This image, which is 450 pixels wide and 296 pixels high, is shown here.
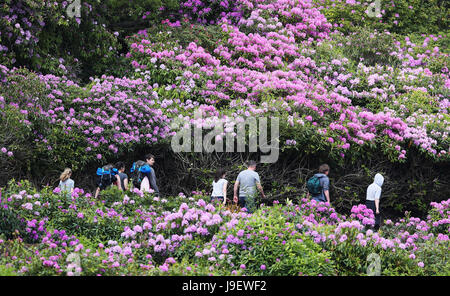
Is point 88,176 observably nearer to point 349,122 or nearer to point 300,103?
point 300,103

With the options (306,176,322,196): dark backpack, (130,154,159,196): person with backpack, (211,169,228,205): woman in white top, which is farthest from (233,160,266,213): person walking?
(130,154,159,196): person with backpack

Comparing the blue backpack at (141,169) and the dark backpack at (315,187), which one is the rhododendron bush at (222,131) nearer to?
the dark backpack at (315,187)

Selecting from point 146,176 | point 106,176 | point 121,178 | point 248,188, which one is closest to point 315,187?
point 248,188

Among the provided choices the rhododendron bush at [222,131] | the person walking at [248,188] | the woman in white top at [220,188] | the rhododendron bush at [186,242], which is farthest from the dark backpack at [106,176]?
the person walking at [248,188]

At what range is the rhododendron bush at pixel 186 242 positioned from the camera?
5824 millimetres

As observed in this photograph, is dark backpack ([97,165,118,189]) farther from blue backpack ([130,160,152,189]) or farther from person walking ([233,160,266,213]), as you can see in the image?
person walking ([233,160,266,213])

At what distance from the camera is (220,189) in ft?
29.5

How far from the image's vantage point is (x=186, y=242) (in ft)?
21.8

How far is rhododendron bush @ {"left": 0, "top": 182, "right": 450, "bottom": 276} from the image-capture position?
582 cm

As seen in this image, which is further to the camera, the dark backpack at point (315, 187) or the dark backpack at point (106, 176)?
the dark backpack at point (106, 176)
